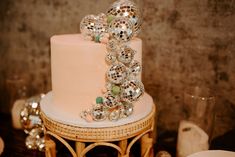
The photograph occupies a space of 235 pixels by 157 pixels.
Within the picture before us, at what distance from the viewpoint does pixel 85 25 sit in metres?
1.12

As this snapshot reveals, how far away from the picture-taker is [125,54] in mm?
1024

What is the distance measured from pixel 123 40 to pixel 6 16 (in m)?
1.02

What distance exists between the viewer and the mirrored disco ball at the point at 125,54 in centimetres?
102

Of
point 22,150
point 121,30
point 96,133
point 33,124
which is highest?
point 121,30

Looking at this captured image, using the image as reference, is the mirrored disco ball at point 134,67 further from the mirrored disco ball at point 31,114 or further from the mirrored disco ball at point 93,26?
the mirrored disco ball at point 31,114

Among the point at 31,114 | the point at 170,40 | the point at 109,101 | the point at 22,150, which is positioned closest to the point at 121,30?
the point at 109,101

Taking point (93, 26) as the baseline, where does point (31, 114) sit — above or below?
below

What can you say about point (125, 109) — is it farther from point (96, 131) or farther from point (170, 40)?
point (170, 40)

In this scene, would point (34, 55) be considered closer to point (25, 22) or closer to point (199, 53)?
point (25, 22)

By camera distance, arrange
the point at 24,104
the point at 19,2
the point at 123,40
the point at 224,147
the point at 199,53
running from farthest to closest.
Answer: the point at 19,2 < the point at 24,104 < the point at 199,53 < the point at 224,147 < the point at 123,40

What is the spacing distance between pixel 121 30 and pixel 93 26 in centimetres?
13

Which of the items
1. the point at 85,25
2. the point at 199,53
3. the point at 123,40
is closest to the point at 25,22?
the point at 85,25

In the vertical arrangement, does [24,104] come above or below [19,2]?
below

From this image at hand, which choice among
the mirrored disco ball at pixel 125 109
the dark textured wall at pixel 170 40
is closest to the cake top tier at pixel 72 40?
the mirrored disco ball at pixel 125 109
